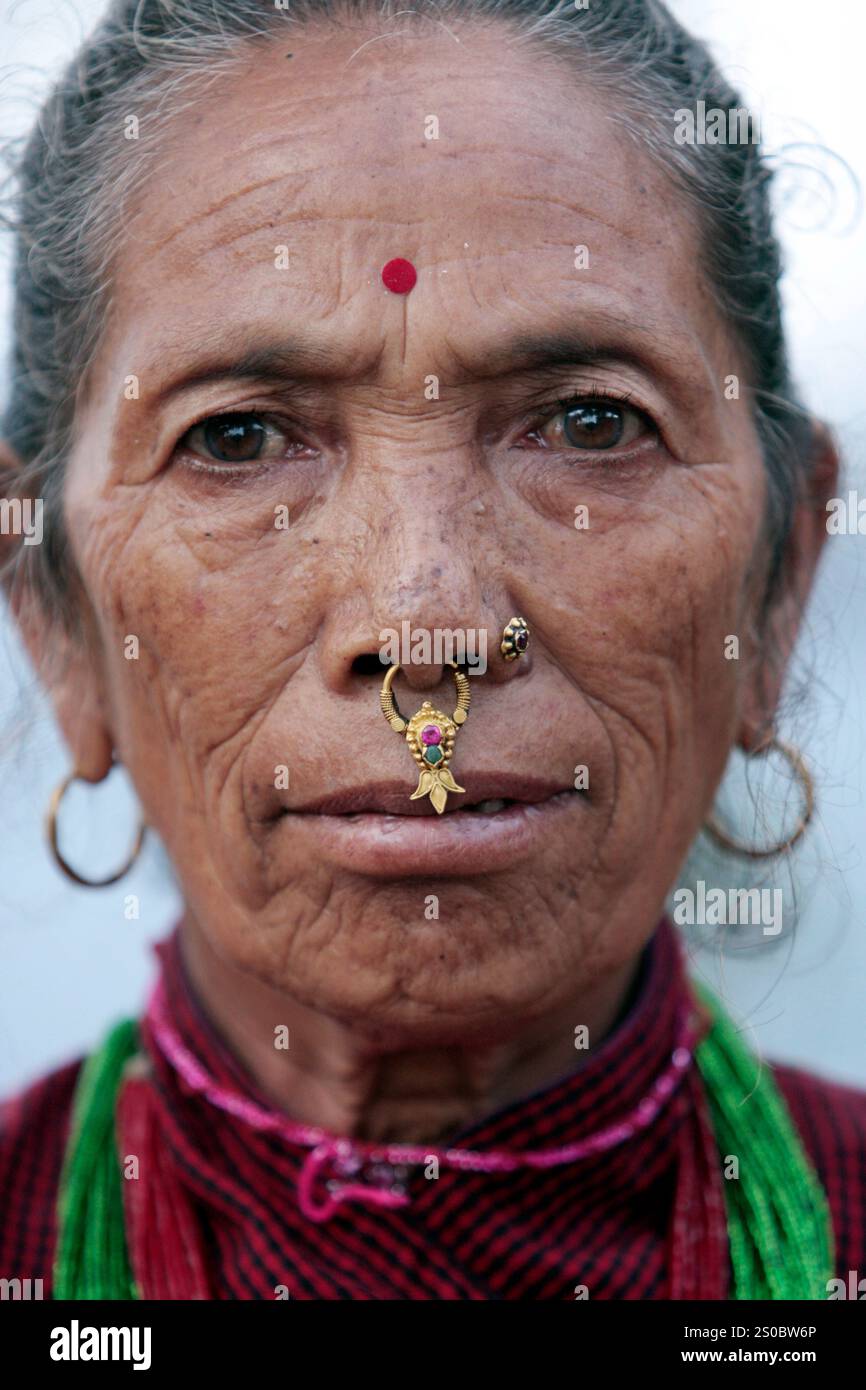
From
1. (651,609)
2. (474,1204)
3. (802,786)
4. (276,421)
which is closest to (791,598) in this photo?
(802,786)

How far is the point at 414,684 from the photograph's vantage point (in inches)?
77.7

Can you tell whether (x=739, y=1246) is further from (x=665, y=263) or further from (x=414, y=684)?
(x=665, y=263)

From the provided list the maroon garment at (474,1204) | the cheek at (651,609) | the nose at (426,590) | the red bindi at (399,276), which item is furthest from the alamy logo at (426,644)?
the maroon garment at (474,1204)

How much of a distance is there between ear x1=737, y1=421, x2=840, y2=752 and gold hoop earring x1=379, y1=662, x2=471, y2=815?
70 cm

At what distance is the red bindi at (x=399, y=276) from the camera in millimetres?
2080

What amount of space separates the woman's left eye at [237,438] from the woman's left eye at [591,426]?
0.38 m

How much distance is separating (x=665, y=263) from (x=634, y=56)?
38cm

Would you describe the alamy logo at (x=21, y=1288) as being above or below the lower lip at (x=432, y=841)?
below

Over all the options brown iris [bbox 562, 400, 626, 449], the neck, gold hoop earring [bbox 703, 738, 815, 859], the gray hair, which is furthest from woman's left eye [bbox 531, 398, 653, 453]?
the neck

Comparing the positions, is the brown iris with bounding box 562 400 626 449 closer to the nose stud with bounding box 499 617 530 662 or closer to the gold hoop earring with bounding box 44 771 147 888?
the nose stud with bounding box 499 617 530 662

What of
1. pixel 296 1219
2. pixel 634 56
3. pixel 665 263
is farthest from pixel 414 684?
pixel 634 56

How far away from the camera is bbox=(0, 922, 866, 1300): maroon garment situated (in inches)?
89.7
